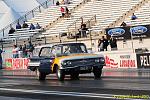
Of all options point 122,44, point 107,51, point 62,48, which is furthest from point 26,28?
point 62,48

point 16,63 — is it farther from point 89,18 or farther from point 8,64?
point 89,18

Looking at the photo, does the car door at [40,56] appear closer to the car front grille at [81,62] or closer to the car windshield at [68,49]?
the car windshield at [68,49]

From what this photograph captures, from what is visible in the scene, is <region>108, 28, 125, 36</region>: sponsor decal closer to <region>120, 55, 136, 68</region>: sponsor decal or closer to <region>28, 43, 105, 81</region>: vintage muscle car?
<region>120, 55, 136, 68</region>: sponsor decal

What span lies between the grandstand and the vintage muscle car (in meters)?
15.2

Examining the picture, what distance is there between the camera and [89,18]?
148 ft

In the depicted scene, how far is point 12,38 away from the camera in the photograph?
156 ft

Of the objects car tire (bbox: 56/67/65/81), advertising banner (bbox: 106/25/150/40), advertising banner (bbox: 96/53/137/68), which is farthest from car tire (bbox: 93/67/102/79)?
advertising banner (bbox: 106/25/150/40)

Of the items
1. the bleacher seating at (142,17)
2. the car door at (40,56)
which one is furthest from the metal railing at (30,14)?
the car door at (40,56)

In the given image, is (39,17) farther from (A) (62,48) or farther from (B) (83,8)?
(A) (62,48)

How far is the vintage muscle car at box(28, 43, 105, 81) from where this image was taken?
63.8ft

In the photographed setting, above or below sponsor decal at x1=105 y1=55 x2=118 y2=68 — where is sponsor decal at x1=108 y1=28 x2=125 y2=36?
above

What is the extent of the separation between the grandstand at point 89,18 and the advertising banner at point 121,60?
24.3 ft

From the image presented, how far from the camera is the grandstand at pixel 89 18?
134 ft

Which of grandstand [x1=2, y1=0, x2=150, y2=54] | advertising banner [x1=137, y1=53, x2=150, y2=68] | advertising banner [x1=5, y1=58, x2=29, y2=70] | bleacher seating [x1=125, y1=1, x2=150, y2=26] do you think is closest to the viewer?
advertising banner [x1=137, y1=53, x2=150, y2=68]
